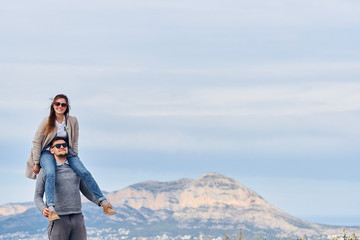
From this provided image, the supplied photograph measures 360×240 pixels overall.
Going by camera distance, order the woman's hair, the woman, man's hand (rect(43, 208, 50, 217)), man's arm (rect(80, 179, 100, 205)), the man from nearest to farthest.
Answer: man's hand (rect(43, 208, 50, 217)) → the woman → the man → the woman's hair → man's arm (rect(80, 179, 100, 205))

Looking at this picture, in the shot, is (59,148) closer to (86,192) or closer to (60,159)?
(60,159)

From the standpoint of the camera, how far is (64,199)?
19.0 m

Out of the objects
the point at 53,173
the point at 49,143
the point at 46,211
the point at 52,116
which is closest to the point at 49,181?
the point at 53,173

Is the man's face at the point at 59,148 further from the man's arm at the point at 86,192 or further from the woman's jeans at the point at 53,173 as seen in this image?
the man's arm at the point at 86,192

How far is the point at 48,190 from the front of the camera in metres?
18.8

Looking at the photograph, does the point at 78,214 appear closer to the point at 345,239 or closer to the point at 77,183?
the point at 77,183

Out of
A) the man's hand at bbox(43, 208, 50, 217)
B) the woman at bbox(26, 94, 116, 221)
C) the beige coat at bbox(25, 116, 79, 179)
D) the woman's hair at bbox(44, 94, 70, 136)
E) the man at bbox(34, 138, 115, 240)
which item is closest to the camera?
the man's hand at bbox(43, 208, 50, 217)

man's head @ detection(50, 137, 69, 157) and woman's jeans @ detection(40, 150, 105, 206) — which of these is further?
man's head @ detection(50, 137, 69, 157)

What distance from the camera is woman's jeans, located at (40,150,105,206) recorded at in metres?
18.7

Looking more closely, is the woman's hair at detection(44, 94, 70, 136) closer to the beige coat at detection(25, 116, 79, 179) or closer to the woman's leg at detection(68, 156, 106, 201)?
the beige coat at detection(25, 116, 79, 179)

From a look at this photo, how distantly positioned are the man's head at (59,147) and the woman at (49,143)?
11 cm

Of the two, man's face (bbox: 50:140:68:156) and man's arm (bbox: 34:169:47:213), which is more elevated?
man's face (bbox: 50:140:68:156)

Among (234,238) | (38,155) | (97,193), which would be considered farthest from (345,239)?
(38,155)

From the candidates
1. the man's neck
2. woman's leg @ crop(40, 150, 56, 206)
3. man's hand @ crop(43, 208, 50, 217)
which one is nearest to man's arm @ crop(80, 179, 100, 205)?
the man's neck
